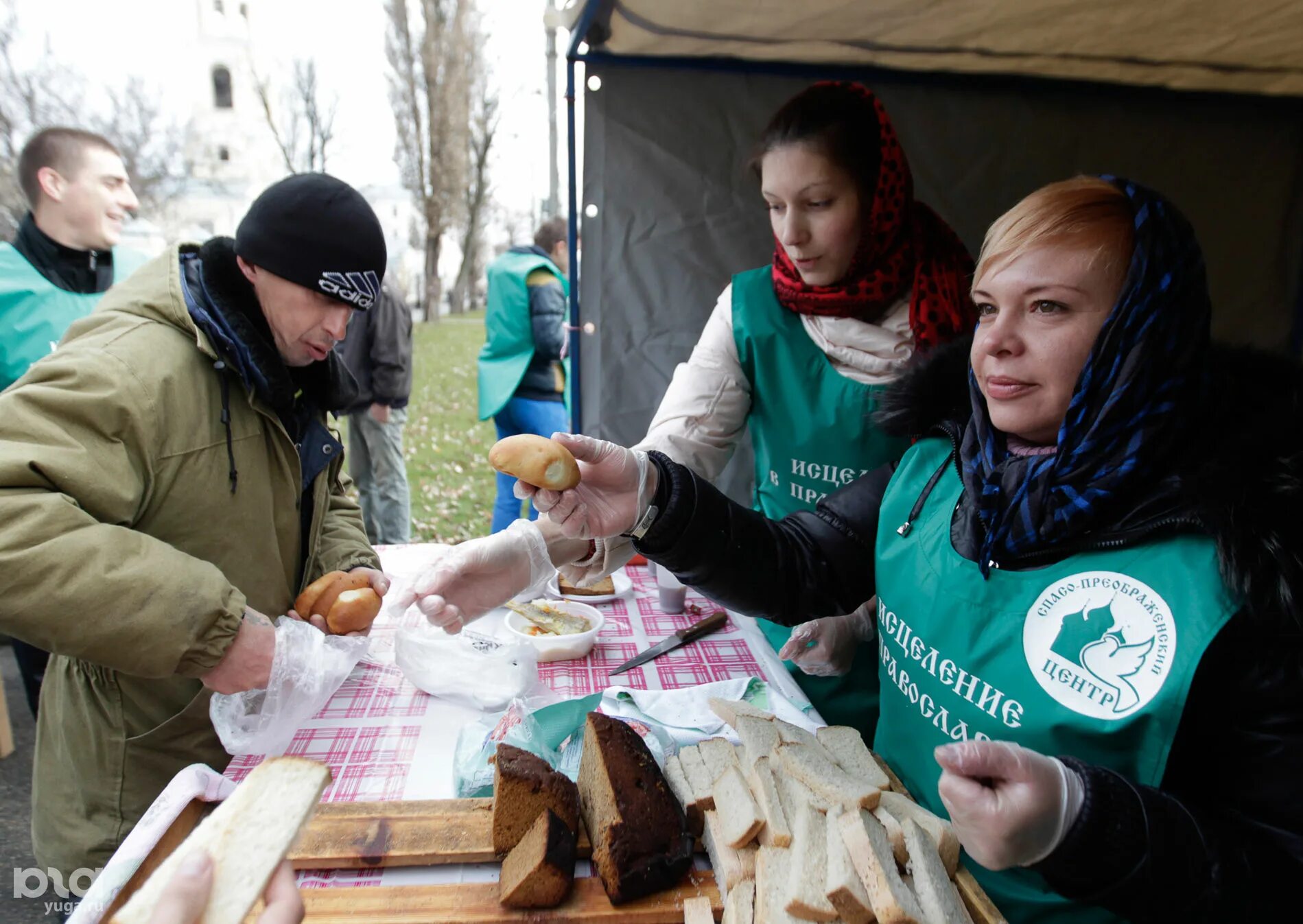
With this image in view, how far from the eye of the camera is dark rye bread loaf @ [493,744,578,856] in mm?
1349

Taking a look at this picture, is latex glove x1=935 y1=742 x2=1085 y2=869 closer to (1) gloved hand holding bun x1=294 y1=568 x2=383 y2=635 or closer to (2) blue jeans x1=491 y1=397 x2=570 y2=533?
(1) gloved hand holding bun x1=294 y1=568 x2=383 y2=635

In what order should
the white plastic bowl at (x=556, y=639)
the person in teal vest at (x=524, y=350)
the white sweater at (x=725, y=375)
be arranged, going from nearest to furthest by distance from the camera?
the white plastic bowl at (x=556, y=639), the white sweater at (x=725, y=375), the person in teal vest at (x=524, y=350)

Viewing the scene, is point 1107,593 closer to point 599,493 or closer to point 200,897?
point 599,493

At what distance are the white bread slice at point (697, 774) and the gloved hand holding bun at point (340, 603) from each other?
0.96m

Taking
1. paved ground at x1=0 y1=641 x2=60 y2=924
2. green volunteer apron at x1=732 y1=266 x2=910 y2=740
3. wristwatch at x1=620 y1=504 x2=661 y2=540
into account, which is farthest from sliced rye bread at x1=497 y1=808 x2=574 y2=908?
paved ground at x1=0 y1=641 x2=60 y2=924

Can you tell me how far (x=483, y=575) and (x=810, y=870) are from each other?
3.72 ft

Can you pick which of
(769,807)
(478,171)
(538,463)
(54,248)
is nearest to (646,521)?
(538,463)

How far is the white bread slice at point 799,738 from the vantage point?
1499 mm

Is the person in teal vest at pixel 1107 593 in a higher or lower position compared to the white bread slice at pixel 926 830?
higher

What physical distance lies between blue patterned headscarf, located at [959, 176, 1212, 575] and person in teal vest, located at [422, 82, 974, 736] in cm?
87

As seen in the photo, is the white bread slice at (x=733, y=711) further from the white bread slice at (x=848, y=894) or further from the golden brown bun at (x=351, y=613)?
the golden brown bun at (x=351, y=613)

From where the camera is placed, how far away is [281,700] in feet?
5.70

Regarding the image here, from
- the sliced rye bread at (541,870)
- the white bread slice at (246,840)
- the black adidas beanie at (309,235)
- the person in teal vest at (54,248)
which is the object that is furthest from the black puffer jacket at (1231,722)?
the person in teal vest at (54,248)

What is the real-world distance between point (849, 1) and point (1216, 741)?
8.77 ft
